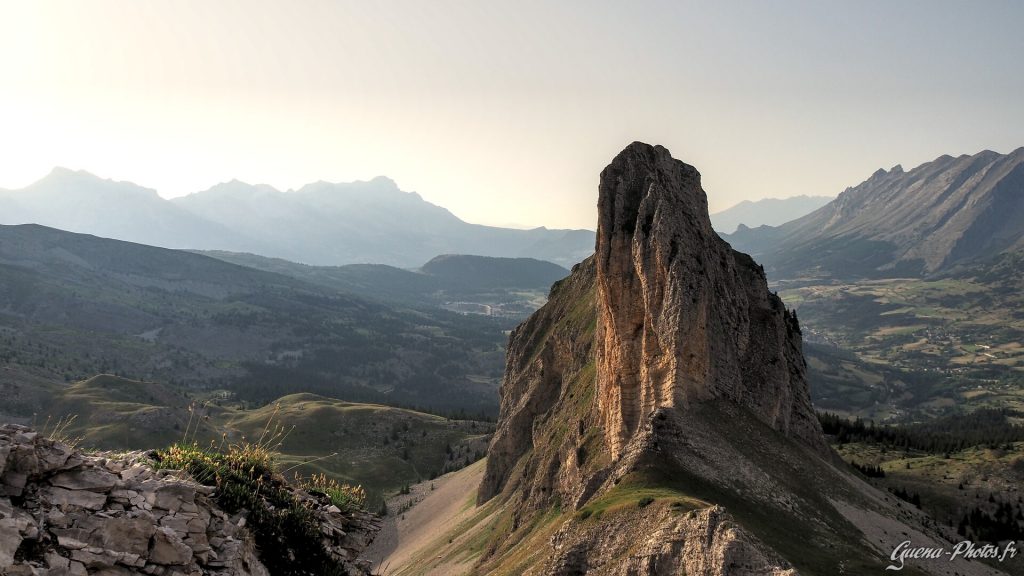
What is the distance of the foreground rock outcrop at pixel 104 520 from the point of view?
10.8 meters

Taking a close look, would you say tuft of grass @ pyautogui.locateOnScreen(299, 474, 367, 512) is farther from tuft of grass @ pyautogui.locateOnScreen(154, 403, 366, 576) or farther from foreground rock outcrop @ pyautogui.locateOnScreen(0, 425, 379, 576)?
foreground rock outcrop @ pyautogui.locateOnScreen(0, 425, 379, 576)

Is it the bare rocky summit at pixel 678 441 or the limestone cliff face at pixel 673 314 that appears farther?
the limestone cliff face at pixel 673 314

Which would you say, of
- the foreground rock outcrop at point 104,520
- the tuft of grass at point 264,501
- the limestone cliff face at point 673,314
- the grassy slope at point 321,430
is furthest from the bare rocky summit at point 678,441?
the grassy slope at point 321,430

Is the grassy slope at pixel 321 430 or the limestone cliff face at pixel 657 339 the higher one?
the limestone cliff face at pixel 657 339

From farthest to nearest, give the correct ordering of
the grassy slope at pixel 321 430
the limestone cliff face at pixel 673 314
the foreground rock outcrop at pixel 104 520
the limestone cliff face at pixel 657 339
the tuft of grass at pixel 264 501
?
the grassy slope at pixel 321 430 < the limestone cliff face at pixel 657 339 < the limestone cliff face at pixel 673 314 < the tuft of grass at pixel 264 501 < the foreground rock outcrop at pixel 104 520

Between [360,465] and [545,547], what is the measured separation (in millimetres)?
107060

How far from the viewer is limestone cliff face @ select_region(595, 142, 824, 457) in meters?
48.3

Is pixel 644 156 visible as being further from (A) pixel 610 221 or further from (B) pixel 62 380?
(B) pixel 62 380

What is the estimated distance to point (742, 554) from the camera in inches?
968

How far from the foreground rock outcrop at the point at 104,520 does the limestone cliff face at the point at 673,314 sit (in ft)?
117

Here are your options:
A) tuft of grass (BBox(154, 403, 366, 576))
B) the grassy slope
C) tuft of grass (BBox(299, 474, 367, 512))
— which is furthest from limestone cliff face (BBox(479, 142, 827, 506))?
the grassy slope

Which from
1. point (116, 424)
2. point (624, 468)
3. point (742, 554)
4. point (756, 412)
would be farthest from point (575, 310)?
point (116, 424)

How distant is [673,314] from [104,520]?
41.6 m

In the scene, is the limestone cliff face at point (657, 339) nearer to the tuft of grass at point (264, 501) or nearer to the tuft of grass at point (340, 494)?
the tuft of grass at point (340, 494)
